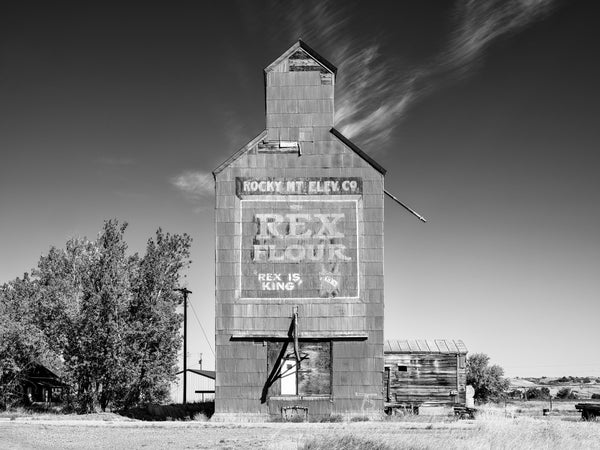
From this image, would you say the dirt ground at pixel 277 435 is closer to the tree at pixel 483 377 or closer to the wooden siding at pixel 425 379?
the wooden siding at pixel 425 379

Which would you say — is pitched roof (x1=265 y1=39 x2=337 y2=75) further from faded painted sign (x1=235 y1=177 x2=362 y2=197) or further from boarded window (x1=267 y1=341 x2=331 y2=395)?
boarded window (x1=267 y1=341 x2=331 y2=395)

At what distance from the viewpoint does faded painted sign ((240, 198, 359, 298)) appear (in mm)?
30922

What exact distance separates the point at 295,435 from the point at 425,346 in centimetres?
1401

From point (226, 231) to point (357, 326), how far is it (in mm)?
7018

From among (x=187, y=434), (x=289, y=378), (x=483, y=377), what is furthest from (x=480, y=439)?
(x=483, y=377)

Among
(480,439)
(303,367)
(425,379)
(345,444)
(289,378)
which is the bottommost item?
(480,439)

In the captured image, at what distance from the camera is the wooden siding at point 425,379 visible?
114ft

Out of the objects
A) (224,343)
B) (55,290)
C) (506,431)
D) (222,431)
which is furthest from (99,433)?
(55,290)

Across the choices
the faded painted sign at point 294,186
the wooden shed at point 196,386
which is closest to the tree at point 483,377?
the wooden shed at point 196,386

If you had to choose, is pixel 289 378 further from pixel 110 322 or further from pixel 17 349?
pixel 17 349

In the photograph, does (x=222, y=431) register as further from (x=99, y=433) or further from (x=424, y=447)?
(x=424, y=447)

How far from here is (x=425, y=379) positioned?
115 ft

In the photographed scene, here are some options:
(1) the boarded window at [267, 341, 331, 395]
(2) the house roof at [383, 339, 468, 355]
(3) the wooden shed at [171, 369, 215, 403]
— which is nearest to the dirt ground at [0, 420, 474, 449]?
(1) the boarded window at [267, 341, 331, 395]

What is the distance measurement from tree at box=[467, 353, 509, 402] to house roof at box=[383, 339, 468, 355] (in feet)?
60.2
